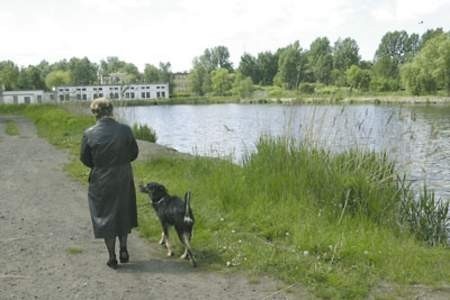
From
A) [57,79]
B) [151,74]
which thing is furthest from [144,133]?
[151,74]

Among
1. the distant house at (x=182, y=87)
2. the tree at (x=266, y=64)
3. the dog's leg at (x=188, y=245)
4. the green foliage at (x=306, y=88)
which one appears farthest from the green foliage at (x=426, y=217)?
the distant house at (x=182, y=87)

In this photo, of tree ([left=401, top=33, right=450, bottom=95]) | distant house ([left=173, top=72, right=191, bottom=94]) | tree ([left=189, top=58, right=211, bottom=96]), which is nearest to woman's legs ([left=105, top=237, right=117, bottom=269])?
tree ([left=401, top=33, right=450, bottom=95])

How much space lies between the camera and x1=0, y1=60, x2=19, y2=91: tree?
123 m

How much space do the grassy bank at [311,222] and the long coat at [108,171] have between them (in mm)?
1231

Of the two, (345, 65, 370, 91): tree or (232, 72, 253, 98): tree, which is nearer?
(345, 65, 370, 91): tree

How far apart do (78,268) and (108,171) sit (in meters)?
1.25

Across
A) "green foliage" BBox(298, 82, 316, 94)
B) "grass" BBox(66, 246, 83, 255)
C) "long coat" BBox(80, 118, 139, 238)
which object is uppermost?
"green foliage" BBox(298, 82, 316, 94)

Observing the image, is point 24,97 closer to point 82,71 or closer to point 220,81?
point 220,81

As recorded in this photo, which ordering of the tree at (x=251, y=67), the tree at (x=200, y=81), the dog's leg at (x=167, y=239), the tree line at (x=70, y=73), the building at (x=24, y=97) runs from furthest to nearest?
the tree at (x=200, y=81), the tree at (x=251, y=67), the tree line at (x=70, y=73), the building at (x=24, y=97), the dog's leg at (x=167, y=239)

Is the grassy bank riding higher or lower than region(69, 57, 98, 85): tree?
lower

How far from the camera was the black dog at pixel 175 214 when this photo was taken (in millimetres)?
6234

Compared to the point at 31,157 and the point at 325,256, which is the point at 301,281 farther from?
the point at 31,157

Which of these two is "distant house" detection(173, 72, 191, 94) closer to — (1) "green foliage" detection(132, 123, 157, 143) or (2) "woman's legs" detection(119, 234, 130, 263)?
(1) "green foliage" detection(132, 123, 157, 143)

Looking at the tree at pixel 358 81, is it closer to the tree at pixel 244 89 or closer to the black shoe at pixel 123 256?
the tree at pixel 244 89
